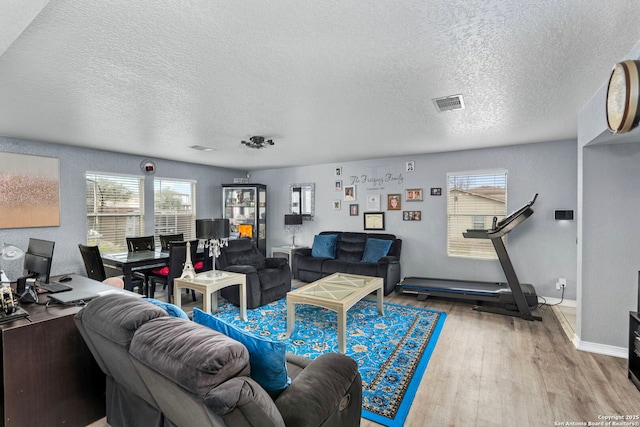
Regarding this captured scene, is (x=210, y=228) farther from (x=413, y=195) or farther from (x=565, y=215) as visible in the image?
(x=565, y=215)

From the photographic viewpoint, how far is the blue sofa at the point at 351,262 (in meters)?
5.10

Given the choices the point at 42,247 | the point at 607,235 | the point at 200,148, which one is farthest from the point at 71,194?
the point at 607,235

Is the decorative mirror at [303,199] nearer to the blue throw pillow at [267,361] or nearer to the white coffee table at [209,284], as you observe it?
the white coffee table at [209,284]

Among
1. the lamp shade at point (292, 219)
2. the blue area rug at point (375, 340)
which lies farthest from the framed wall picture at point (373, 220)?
the blue area rug at point (375, 340)

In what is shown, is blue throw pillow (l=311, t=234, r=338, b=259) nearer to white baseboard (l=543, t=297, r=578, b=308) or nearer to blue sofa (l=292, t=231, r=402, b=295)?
blue sofa (l=292, t=231, r=402, b=295)


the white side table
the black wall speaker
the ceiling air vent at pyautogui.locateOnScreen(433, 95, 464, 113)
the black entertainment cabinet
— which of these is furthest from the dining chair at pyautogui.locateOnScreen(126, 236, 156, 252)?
the black wall speaker

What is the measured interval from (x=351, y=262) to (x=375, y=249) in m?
0.54

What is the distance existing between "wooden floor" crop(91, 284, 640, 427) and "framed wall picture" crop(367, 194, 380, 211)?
296cm

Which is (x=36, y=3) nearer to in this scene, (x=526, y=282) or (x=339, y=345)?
(x=339, y=345)

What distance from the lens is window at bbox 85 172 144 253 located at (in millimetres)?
5105

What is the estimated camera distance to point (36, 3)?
137 centimetres

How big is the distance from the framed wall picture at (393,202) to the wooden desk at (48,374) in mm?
4987

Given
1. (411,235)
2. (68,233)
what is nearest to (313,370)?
(411,235)

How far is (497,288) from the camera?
455 centimetres
